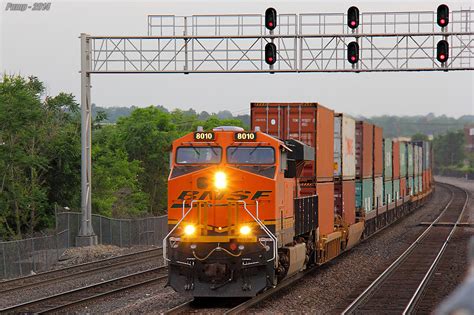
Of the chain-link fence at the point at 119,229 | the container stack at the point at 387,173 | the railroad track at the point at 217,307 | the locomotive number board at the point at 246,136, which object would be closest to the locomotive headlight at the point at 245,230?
the railroad track at the point at 217,307

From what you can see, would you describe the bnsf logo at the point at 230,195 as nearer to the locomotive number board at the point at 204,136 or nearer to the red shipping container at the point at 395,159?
the locomotive number board at the point at 204,136

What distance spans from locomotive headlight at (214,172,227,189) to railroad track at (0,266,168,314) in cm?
401

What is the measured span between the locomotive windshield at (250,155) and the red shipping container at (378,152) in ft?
66.4

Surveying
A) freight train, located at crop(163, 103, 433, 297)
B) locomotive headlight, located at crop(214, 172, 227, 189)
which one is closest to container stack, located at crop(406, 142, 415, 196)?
freight train, located at crop(163, 103, 433, 297)

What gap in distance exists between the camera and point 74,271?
927 inches

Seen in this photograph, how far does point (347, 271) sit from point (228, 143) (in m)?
8.16

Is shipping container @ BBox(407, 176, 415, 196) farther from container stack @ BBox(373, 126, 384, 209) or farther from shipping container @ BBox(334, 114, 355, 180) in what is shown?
shipping container @ BBox(334, 114, 355, 180)

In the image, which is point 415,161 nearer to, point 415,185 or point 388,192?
point 415,185

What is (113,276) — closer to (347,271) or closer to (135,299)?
(135,299)

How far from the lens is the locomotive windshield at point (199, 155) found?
1540cm

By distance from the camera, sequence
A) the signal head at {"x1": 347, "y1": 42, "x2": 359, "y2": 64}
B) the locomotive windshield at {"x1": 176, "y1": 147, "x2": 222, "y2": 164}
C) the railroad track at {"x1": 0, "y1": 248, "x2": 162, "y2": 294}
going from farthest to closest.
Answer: the signal head at {"x1": 347, "y1": 42, "x2": 359, "y2": 64}, the railroad track at {"x1": 0, "y1": 248, "x2": 162, "y2": 294}, the locomotive windshield at {"x1": 176, "y1": 147, "x2": 222, "y2": 164}

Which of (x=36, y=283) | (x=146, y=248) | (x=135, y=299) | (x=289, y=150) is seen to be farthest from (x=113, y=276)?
(x=146, y=248)

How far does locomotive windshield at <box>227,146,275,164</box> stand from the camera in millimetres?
15266

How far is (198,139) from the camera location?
15.6 m
